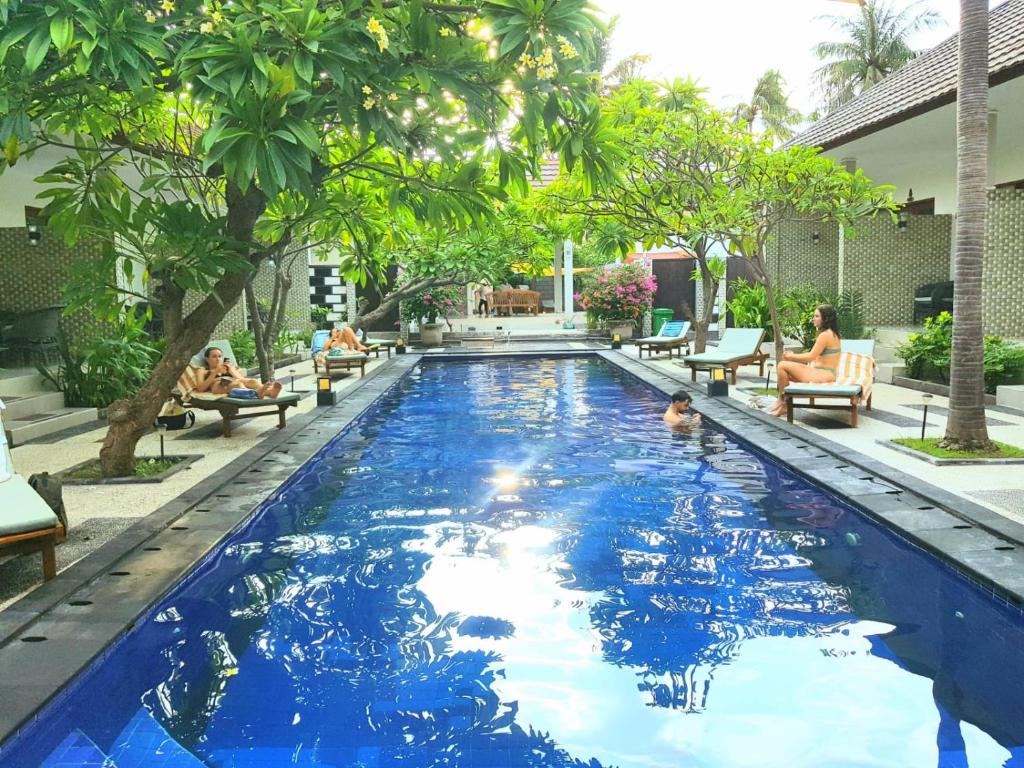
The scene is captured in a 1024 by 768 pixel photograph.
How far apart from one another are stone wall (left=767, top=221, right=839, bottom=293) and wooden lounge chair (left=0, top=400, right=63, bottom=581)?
63.5 ft

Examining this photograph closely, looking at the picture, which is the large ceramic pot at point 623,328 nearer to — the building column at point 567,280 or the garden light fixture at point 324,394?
the building column at point 567,280

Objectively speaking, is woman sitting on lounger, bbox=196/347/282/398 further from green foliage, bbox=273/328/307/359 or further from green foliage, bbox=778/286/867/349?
green foliage, bbox=778/286/867/349

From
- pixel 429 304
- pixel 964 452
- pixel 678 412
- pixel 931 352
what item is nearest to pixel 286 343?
pixel 429 304

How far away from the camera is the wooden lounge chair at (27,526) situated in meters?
4.70

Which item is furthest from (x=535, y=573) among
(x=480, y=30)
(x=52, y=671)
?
(x=480, y=30)

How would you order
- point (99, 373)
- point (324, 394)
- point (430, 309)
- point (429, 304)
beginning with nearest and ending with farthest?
point (99, 373), point (324, 394), point (429, 304), point (430, 309)

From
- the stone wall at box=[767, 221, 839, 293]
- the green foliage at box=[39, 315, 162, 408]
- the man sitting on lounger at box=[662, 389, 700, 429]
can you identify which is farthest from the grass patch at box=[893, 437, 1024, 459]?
the stone wall at box=[767, 221, 839, 293]

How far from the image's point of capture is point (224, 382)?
1073 cm

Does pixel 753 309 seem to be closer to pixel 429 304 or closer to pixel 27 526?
pixel 429 304

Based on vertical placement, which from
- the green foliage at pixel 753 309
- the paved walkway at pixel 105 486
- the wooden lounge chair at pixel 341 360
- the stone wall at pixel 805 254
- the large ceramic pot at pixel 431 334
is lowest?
the paved walkway at pixel 105 486

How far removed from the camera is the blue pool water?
369cm

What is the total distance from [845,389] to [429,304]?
17235 millimetres

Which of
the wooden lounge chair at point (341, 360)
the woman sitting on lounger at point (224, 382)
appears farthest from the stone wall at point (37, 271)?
the woman sitting on lounger at point (224, 382)

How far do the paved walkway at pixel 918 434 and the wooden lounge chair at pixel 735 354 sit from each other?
17.6 inches
